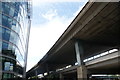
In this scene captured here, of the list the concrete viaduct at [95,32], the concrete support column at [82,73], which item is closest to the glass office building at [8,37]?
the concrete viaduct at [95,32]

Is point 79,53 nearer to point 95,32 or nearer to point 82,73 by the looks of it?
point 82,73

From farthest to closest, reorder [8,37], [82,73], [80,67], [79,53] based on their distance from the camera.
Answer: [8,37], [79,53], [80,67], [82,73]

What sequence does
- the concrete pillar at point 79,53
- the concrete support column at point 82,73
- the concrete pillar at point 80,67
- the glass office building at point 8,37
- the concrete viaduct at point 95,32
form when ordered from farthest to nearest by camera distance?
the glass office building at point 8,37 < the concrete pillar at point 79,53 < the concrete pillar at point 80,67 < the concrete support column at point 82,73 < the concrete viaduct at point 95,32

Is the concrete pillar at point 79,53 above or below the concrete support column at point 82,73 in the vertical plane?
above

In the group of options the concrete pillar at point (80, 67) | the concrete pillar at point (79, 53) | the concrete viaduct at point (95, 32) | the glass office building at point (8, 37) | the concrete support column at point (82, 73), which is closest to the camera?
the concrete viaduct at point (95, 32)

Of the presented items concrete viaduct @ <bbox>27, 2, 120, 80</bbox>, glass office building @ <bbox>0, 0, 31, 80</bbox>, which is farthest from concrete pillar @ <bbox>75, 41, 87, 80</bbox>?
glass office building @ <bbox>0, 0, 31, 80</bbox>

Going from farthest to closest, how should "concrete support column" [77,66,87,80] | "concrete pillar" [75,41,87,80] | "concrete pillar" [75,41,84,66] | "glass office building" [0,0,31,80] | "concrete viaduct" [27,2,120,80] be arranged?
1. "glass office building" [0,0,31,80]
2. "concrete pillar" [75,41,84,66]
3. "concrete pillar" [75,41,87,80]
4. "concrete support column" [77,66,87,80]
5. "concrete viaduct" [27,2,120,80]

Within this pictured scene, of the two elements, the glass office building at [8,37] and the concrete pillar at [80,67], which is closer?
the concrete pillar at [80,67]

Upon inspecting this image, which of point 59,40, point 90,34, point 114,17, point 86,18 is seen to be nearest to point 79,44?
point 90,34

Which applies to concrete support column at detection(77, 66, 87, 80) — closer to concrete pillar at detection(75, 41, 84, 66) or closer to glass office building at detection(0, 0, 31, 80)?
concrete pillar at detection(75, 41, 84, 66)

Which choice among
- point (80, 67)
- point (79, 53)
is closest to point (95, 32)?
point (79, 53)

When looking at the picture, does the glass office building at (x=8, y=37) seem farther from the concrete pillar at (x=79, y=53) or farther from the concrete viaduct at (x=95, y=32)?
the concrete pillar at (x=79, y=53)

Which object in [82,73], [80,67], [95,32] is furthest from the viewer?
[80,67]

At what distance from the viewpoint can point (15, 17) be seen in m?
32.6
